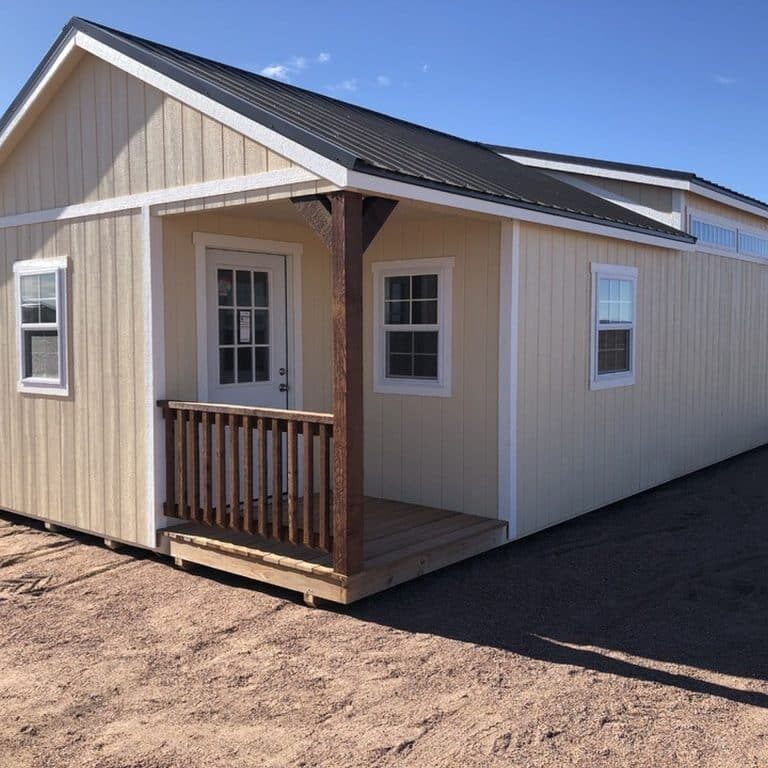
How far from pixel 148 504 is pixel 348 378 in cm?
224

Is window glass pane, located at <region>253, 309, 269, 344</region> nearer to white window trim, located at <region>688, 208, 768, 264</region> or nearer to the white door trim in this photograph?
the white door trim

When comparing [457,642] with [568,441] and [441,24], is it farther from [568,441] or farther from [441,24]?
[441,24]

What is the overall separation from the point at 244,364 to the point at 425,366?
1.55 m

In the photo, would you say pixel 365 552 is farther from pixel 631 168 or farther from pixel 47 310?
pixel 631 168

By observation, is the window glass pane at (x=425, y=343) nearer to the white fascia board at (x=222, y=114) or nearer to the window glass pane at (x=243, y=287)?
the window glass pane at (x=243, y=287)

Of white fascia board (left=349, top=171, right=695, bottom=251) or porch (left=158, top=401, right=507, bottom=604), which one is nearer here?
white fascia board (left=349, top=171, right=695, bottom=251)

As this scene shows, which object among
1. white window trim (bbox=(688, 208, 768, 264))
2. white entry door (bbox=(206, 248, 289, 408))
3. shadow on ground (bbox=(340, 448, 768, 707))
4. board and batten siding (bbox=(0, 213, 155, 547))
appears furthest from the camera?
white window trim (bbox=(688, 208, 768, 264))

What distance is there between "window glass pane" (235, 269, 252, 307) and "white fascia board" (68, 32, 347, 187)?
5.41ft

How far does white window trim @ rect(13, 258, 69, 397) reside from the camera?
6.81m

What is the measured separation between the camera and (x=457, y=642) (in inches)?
184

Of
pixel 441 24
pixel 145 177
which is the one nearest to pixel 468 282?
pixel 145 177

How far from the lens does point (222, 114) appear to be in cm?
548

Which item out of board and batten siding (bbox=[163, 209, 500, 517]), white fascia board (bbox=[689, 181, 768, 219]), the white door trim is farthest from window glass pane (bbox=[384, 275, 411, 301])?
white fascia board (bbox=[689, 181, 768, 219])

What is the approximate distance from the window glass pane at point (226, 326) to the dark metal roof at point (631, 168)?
546 centimetres
